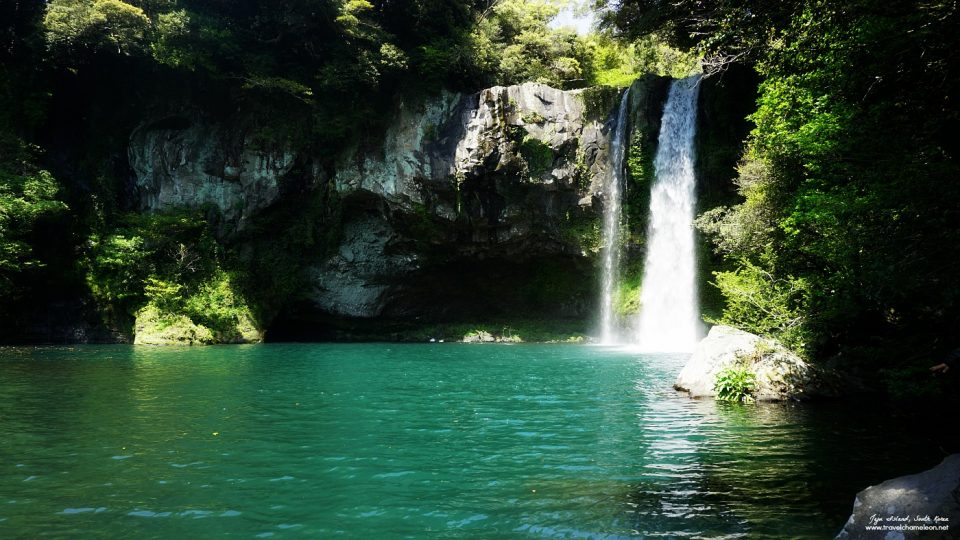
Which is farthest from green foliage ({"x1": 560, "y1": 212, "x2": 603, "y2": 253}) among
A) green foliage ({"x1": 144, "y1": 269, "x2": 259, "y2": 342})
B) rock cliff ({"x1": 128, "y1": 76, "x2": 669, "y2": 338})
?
green foliage ({"x1": 144, "y1": 269, "x2": 259, "y2": 342})

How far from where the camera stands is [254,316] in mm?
27391

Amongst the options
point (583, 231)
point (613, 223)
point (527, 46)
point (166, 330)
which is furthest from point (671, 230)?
point (166, 330)

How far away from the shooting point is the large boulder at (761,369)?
403 inches

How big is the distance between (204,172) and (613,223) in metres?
18.5

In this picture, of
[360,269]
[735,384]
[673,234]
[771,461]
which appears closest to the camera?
[771,461]

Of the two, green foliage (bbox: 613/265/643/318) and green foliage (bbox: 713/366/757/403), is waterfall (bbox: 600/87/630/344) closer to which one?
green foliage (bbox: 613/265/643/318)

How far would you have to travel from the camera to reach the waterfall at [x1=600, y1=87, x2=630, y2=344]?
26.0 metres

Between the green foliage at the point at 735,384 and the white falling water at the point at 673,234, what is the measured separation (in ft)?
42.1

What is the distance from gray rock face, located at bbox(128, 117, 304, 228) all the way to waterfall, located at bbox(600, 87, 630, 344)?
14208mm

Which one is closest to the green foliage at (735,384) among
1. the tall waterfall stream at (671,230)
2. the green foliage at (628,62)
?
the tall waterfall stream at (671,230)

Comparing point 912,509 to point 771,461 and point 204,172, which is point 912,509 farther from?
point 204,172

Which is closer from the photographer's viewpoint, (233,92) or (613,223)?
(613,223)

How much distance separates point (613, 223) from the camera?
26672 mm

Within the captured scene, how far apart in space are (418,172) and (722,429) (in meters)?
19.9
